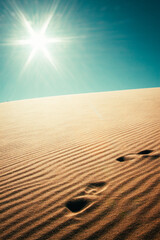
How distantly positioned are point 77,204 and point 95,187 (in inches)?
17.6

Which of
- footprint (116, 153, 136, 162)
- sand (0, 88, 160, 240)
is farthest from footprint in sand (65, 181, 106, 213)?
footprint (116, 153, 136, 162)

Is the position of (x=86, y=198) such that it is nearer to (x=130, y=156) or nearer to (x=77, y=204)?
(x=77, y=204)

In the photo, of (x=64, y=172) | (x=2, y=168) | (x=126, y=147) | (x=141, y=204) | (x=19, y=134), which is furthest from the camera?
(x=19, y=134)

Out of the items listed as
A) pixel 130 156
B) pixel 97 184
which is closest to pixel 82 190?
pixel 97 184

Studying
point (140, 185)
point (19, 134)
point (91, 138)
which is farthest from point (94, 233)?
point (19, 134)

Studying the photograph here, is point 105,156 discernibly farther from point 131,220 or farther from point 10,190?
point 10,190

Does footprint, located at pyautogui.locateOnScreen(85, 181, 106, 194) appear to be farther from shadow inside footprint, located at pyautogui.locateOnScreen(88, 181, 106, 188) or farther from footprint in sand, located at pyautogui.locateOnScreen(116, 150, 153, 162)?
footprint in sand, located at pyautogui.locateOnScreen(116, 150, 153, 162)

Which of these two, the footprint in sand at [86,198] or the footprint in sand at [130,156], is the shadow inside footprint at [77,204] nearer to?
the footprint in sand at [86,198]

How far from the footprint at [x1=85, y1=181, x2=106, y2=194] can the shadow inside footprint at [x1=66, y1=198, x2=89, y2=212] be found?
19 cm

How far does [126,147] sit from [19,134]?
4351 mm

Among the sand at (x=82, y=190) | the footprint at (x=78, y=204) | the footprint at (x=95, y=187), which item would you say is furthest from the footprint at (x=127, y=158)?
the footprint at (x=78, y=204)

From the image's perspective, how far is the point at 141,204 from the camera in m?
1.96

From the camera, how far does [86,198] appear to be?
2170 mm

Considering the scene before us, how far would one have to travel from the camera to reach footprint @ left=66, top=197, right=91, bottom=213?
2.01m
